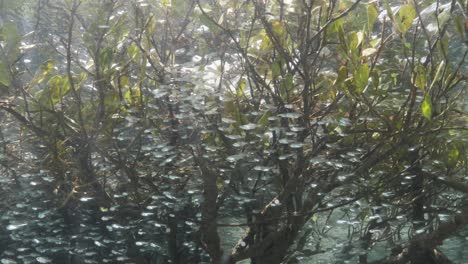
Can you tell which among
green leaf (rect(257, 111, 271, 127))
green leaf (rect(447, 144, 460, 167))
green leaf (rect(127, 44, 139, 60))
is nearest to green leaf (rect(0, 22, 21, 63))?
green leaf (rect(127, 44, 139, 60))

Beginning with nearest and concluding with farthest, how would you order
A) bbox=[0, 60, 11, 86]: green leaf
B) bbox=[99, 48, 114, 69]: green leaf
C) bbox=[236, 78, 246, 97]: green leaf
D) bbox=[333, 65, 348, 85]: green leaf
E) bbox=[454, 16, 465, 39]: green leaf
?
bbox=[454, 16, 465, 39]: green leaf → bbox=[333, 65, 348, 85]: green leaf → bbox=[0, 60, 11, 86]: green leaf → bbox=[99, 48, 114, 69]: green leaf → bbox=[236, 78, 246, 97]: green leaf

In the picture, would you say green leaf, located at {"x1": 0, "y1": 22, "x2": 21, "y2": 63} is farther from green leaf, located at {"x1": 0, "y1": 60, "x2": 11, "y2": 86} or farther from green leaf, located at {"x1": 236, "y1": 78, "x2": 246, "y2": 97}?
green leaf, located at {"x1": 236, "y1": 78, "x2": 246, "y2": 97}

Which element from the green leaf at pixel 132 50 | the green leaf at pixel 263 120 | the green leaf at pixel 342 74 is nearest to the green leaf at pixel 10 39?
the green leaf at pixel 132 50

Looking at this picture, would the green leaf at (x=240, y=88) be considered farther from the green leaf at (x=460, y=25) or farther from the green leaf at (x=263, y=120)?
the green leaf at (x=460, y=25)

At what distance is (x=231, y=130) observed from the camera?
3104 mm

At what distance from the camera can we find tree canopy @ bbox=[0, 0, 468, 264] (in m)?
2.94

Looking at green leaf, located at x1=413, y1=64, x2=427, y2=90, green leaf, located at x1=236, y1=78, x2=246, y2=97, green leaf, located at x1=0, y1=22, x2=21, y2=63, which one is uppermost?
green leaf, located at x1=0, y1=22, x2=21, y2=63

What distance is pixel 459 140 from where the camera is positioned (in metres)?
3.03

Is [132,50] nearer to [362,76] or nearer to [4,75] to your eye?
[4,75]

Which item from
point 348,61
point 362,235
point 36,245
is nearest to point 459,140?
point 348,61

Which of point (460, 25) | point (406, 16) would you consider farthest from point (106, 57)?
point (460, 25)

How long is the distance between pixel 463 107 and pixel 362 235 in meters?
1.25

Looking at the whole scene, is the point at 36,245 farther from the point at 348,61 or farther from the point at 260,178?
the point at 348,61

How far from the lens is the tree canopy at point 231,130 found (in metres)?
2.94
